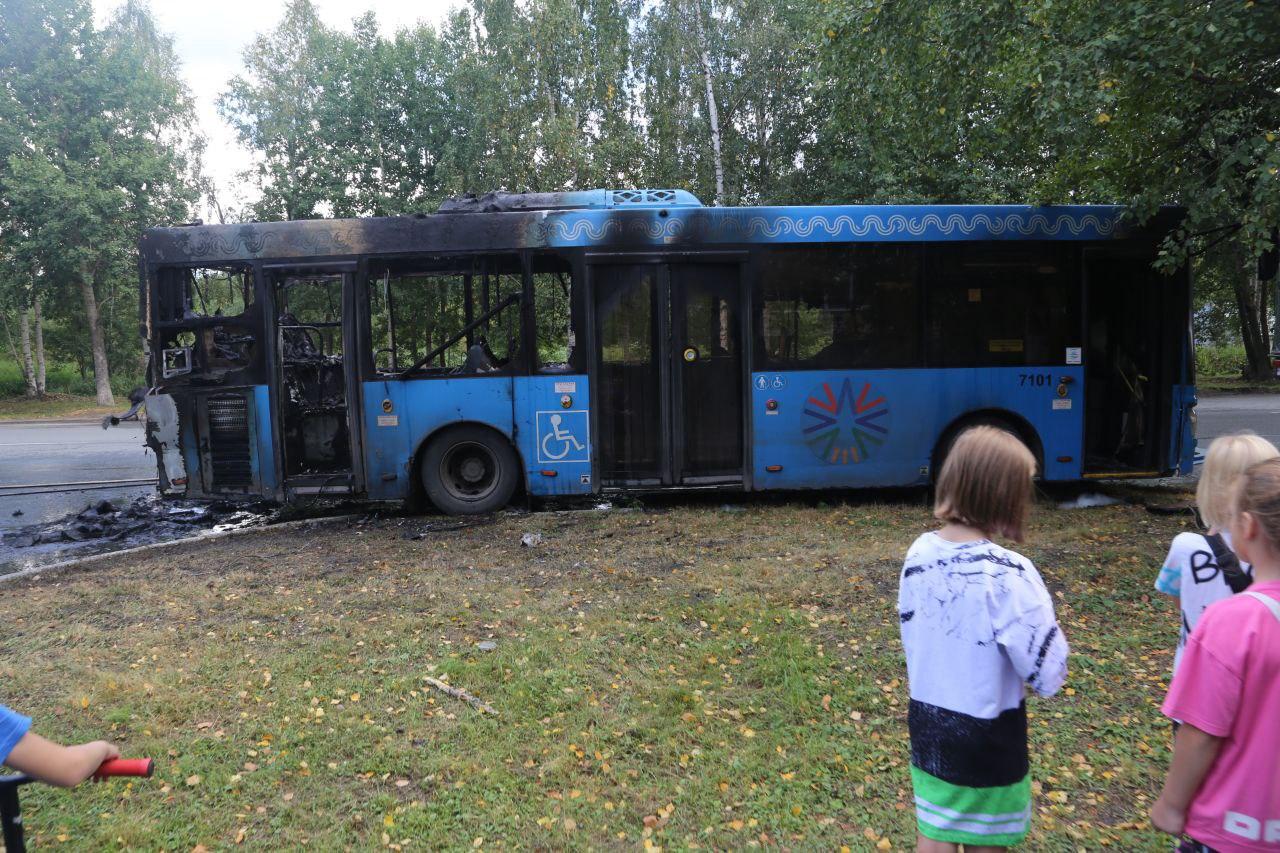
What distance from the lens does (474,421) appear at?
9.48 metres

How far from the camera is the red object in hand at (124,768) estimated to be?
205 cm

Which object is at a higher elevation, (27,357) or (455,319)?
(27,357)

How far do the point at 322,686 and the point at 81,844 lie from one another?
1.55 metres

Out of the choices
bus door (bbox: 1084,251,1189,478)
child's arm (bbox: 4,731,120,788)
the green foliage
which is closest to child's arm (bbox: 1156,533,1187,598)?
child's arm (bbox: 4,731,120,788)

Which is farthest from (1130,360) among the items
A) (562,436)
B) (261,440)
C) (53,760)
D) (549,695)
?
(53,760)

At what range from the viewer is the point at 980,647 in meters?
2.30

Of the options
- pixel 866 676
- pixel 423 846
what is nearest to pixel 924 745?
pixel 423 846

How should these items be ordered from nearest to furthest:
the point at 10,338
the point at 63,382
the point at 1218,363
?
the point at 1218,363, the point at 10,338, the point at 63,382

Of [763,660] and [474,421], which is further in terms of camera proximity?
[474,421]

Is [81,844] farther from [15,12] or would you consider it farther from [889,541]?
[15,12]

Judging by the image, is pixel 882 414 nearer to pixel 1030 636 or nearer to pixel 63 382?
pixel 1030 636

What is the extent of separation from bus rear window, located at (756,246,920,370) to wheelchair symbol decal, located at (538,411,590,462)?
218 cm

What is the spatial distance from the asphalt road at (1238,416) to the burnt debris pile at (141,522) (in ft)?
45.1

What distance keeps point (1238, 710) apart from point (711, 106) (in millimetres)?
26270
